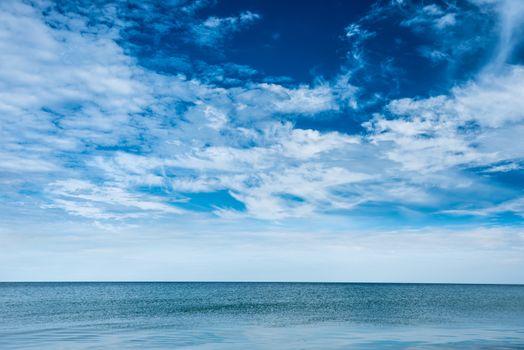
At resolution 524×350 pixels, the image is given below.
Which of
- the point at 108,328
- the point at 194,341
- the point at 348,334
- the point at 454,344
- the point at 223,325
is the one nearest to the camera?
the point at 454,344

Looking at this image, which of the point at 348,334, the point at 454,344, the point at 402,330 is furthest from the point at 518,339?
the point at 348,334

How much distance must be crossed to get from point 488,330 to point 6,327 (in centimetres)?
4530

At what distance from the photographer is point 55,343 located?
28844 mm

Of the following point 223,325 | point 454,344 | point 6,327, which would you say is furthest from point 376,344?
point 6,327

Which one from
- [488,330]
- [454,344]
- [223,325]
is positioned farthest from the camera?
[223,325]

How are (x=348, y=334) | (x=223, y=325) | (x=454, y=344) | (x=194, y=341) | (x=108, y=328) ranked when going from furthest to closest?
(x=223, y=325)
(x=108, y=328)
(x=348, y=334)
(x=194, y=341)
(x=454, y=344)

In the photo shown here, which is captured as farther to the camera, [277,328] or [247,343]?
[277,328]

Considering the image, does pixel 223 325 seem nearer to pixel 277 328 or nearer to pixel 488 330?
pixel 277 328

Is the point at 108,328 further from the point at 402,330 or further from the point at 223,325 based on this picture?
the point at 402,330

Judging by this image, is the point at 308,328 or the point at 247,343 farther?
the point at 308,328

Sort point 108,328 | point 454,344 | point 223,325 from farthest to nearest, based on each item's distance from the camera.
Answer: point 223,325, point 108,328, point 454,344

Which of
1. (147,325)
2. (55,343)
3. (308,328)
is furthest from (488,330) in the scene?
(55,343)

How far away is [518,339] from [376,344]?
11.0 m

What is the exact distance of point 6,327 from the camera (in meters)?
39.7
